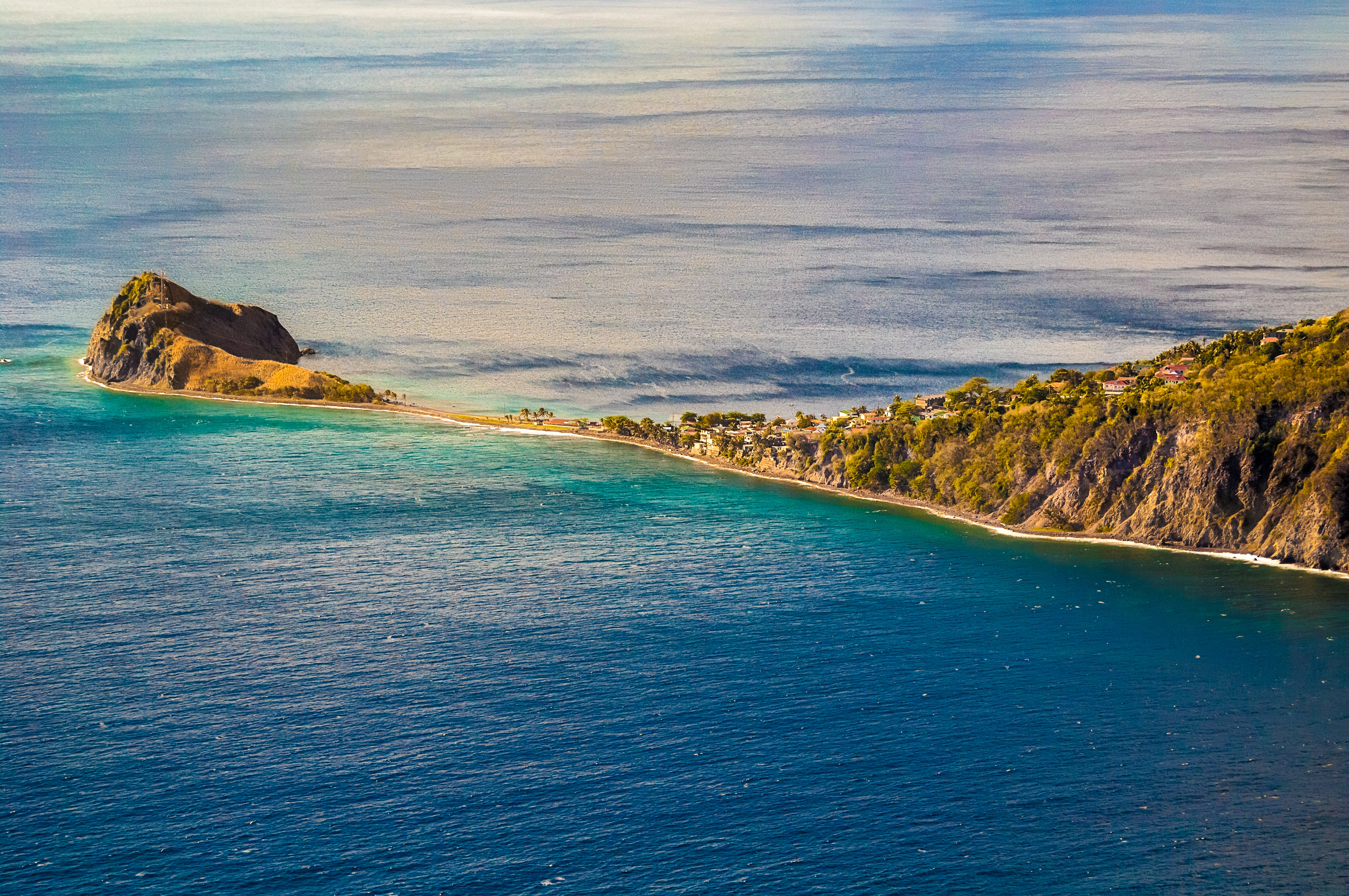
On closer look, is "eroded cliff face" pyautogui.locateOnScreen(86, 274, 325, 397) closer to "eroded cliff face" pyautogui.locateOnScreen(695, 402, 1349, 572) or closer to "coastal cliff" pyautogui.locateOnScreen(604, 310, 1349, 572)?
"coastal cliff" pyautogui.locateOnScreen(604, 310, 1349, 572)

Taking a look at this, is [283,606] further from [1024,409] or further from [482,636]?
[1024,409]

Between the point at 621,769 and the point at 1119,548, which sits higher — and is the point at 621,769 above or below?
below

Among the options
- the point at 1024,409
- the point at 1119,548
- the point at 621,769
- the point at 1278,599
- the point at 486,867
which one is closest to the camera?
the point at 486,867

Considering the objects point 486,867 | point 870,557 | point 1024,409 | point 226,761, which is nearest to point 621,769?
point 486,867

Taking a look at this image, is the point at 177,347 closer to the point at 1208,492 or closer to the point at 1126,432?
the point at 1126,432

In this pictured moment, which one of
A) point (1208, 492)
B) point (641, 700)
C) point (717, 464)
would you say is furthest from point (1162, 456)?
point (641, 700)

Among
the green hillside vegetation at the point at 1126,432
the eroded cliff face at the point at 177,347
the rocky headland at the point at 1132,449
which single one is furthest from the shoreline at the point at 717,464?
the eroded cliff face at the point at 177,347

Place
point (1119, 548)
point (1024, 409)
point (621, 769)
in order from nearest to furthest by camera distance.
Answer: point (621, 769), point (1119, 548), point (1024, 409)
